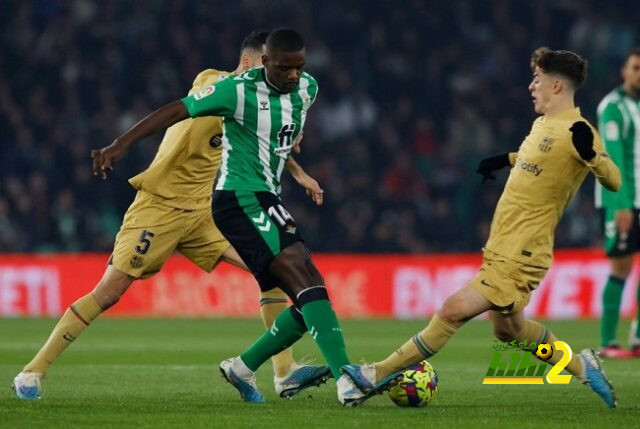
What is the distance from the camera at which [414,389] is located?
7.18 m

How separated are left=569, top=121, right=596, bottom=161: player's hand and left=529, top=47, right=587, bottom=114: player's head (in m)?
Answer: 0.51

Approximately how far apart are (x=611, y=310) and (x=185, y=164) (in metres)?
4.32

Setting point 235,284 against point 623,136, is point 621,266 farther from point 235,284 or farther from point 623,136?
point 235,284

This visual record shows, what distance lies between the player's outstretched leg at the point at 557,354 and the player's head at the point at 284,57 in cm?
165

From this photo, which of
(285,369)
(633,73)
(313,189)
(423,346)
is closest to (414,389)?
(423,346)

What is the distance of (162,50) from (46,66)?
1.86 metres

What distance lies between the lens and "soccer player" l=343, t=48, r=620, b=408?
696 centimetres

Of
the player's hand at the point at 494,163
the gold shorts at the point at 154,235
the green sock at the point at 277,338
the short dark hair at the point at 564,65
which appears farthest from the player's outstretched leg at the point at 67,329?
the short dark hair at the point at 564,65

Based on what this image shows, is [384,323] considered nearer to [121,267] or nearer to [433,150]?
[433,150]

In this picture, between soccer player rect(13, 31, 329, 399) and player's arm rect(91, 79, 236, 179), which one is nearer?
player's arm rect(91, 79, 236, 179)

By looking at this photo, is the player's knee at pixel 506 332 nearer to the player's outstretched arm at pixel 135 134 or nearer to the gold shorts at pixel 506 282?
the gold shorts at pixel 506 282

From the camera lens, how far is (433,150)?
20.7m

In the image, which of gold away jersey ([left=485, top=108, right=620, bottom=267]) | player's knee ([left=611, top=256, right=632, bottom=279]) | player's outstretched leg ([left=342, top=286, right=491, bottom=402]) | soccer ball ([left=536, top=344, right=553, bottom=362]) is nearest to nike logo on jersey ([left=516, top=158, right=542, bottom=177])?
gold away jersey ([left=485, top=108, right=620, bottom=267])

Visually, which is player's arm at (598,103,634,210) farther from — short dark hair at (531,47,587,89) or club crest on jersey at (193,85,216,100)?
club crest on jersey at (193,85,216,100)
